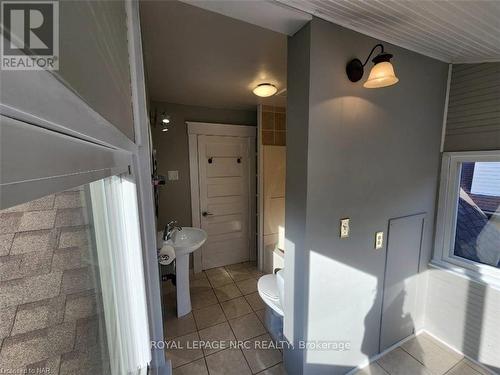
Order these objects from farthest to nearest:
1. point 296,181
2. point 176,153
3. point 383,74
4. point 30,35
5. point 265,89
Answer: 1. point 176,153
2. point 265,89
3. point 296,181
4. point 383,74
5. point 30,35

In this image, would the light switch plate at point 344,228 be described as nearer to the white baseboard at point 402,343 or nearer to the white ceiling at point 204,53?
the white baseboard at point 402,343

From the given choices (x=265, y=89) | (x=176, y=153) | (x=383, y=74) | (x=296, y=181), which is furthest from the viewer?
(x=176, y=153)

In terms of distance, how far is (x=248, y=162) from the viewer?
10.2 feet

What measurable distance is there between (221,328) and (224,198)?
1563mm

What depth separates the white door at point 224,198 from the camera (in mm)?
2881

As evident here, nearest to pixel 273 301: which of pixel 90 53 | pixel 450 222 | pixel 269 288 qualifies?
pixel 269 288

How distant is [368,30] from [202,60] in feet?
3.53

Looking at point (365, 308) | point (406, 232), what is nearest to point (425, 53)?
point (406, 232)

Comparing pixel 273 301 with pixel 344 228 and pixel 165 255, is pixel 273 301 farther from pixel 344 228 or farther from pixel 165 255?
pixel 165 255

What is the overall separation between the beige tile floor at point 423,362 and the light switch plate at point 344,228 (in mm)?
1102

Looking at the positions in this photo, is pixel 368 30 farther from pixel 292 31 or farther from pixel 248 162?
pixel 248 162

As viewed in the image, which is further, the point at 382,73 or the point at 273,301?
the point at 273,301

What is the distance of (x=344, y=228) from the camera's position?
1324 mm

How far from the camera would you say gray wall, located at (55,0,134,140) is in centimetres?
27
